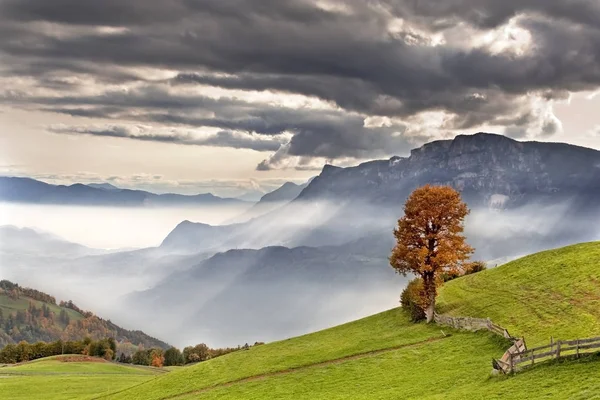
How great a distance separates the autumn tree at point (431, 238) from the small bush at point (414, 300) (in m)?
1.08

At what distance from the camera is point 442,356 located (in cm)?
5653

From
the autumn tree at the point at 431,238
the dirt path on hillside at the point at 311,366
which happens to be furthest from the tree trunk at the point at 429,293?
the dirt path on hillside at the point at 311,366

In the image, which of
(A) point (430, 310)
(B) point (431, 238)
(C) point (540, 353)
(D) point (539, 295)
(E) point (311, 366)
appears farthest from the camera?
(A) point (430, 310)

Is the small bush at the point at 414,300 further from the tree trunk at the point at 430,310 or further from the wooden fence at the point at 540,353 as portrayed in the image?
the wooden fence at the point at 540,353

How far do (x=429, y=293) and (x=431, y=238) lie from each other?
26.3 feet

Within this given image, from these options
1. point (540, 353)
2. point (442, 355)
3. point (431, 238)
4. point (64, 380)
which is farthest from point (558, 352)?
point (64, 380)

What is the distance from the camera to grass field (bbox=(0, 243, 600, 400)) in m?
41.6

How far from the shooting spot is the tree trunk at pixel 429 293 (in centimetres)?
7506

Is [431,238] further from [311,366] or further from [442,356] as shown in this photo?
[311,366]

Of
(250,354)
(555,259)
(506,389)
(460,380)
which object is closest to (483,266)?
(555,259)

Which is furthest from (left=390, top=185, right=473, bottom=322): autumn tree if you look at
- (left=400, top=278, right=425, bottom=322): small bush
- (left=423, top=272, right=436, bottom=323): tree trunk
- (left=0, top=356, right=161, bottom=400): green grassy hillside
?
(left=0, top=356, right=161, bottom=400): green grassy hillside

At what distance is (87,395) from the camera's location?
92062 mm

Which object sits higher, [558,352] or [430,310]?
[430,310]

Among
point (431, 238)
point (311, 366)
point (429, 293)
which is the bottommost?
point (311, 366)
